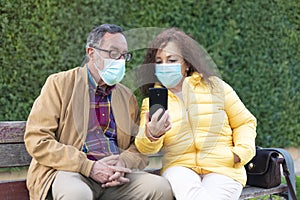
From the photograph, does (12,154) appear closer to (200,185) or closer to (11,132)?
(11,132)

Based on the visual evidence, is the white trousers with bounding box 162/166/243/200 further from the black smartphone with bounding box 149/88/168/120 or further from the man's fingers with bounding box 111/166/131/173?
the black smartphone with bounding box 149/88/168/120

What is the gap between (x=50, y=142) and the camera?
334 centimetres

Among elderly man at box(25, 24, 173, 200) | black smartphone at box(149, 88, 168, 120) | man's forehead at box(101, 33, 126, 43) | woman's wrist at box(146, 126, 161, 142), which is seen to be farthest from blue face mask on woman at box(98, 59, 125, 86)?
woman's wrist at box(146, 126, 161, 142)

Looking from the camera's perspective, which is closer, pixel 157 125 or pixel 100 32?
pixel 157 125

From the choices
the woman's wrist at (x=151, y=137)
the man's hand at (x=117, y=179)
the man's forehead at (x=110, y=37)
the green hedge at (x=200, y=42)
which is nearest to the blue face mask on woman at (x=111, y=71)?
the man's forehead at (x=110, y=37)

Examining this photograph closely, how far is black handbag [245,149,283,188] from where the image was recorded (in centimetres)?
412

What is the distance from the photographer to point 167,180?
11.9 ft

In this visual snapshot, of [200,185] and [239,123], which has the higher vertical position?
[239,123]

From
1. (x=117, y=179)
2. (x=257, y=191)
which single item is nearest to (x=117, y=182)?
(x=117, y=179)

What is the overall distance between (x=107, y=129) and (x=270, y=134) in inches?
177

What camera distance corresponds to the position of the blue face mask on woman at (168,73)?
3.84 m

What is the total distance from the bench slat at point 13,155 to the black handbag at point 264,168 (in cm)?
161

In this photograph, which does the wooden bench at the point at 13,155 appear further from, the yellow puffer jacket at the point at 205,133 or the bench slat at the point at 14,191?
the yellow puffer jacket at the point at 205,133

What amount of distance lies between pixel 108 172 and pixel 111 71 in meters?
0.64
